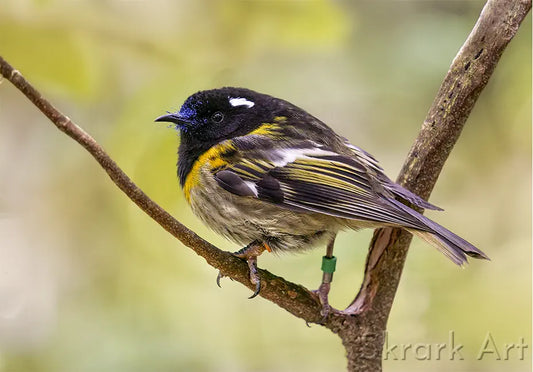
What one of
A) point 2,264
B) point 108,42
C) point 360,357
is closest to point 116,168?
point 360,357

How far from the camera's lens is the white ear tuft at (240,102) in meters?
3.18

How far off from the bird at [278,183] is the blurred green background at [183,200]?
1.15 ft

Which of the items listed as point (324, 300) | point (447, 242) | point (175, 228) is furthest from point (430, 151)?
point (175, 228)

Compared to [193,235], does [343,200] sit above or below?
above

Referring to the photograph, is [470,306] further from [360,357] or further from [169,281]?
[169,281]

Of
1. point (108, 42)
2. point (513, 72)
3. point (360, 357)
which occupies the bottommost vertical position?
point (360, 357)

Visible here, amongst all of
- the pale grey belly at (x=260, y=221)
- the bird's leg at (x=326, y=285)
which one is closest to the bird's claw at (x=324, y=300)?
the bird's leg at (x=326, y=285)

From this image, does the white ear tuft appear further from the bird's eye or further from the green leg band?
the green leg band

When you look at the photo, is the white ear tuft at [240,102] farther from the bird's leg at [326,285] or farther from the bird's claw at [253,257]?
the bird's leg at [326,285]

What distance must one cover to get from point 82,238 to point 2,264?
47cm

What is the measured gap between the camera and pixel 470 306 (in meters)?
3.67

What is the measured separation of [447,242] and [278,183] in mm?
760

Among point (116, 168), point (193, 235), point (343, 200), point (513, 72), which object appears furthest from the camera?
point (513, 72)

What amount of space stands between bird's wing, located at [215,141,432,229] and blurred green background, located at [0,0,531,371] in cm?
62
